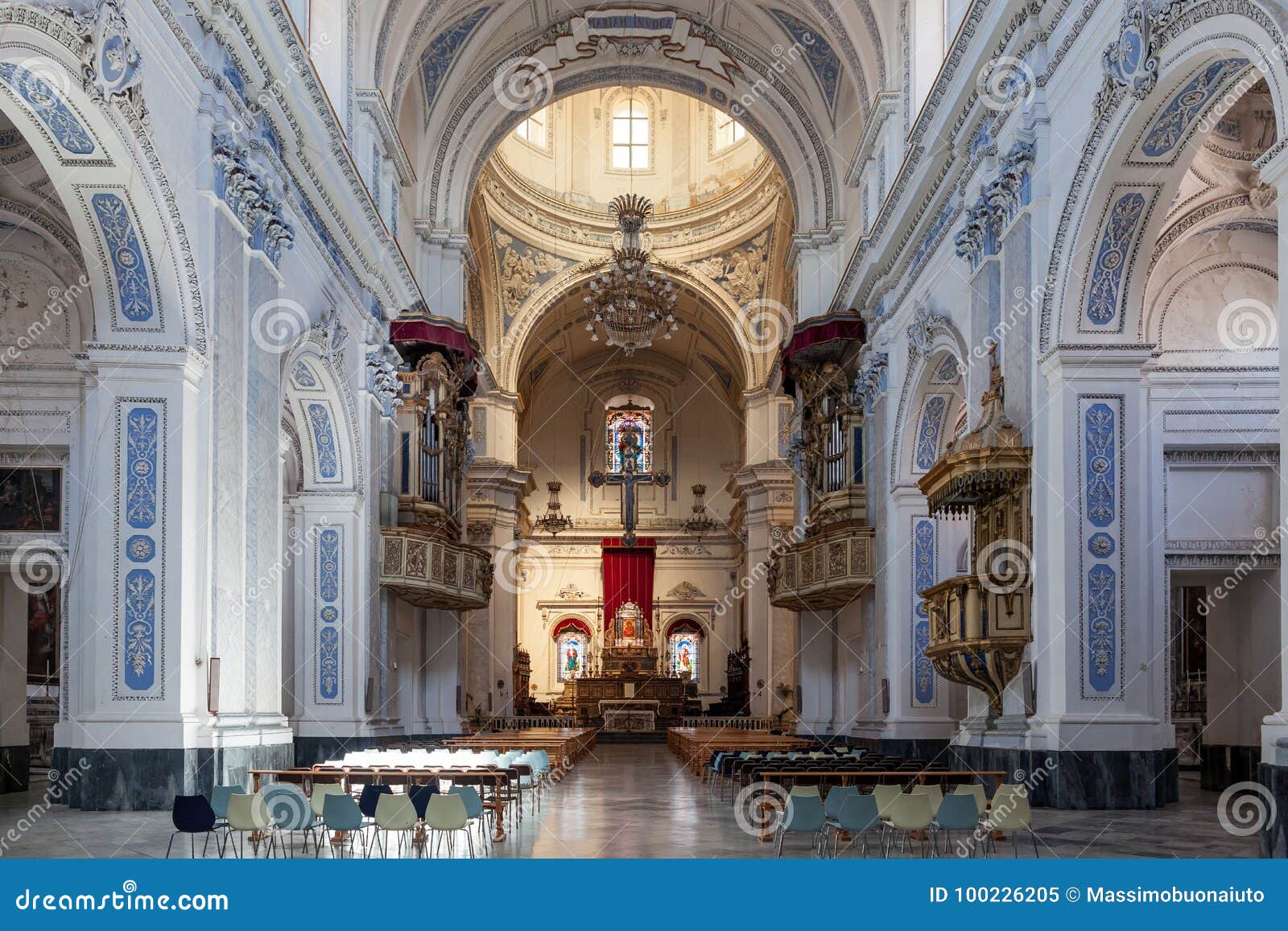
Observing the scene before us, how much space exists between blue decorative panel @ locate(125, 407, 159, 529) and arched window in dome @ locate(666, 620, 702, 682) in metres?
28.9

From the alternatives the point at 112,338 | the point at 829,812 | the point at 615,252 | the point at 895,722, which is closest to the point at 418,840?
the point at 829,812

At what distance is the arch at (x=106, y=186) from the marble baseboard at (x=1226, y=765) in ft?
36.6

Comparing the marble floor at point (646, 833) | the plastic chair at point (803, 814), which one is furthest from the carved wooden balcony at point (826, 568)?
the plastic chair at point (803, 814)

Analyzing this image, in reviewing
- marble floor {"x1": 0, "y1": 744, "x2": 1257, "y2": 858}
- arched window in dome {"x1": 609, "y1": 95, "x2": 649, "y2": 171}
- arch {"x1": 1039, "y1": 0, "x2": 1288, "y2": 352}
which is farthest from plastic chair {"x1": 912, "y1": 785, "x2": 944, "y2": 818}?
arched window in dome {"x1": 609, "y1": 95, "x2": 649, "y2": 171}

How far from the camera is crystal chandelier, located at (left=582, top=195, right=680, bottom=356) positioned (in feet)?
77.2

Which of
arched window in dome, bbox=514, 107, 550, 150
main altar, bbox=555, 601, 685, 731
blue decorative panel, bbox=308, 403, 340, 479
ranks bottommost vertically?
main altar, bbox=555, 601, 685, 731

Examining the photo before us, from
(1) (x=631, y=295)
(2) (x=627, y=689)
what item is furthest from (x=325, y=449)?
(2) (x=627, y=689)

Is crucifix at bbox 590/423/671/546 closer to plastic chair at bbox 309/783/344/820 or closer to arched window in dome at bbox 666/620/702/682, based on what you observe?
arched window in dome at bbox 666/620/702/682

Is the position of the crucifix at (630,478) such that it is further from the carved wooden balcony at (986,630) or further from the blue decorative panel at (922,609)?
the carved wooden balcony at (986,630)

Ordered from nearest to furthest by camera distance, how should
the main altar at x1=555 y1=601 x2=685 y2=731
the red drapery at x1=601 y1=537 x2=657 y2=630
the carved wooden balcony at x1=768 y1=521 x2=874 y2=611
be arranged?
the carved wooden balcony at x1=768 y1=521 x2=874 y2=611, the main altar at x1=555 y1=601 x2=685 y2=731, the red drapery at x1=601 y1=537 x2=657 y2=630

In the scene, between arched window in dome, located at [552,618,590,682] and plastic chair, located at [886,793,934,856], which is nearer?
plastic chair, located at [886,793,934,856]

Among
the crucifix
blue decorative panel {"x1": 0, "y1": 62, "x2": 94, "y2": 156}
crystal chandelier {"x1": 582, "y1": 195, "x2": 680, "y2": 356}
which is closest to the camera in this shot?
blue decorative panel {"x1": 0, "y1": 62, "x2": 94, "y2": 156}

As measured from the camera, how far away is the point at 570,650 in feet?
131

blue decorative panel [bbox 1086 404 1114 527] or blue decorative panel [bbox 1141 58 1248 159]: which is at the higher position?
blue decorative panel [bbox 1141 58 1248 159]
